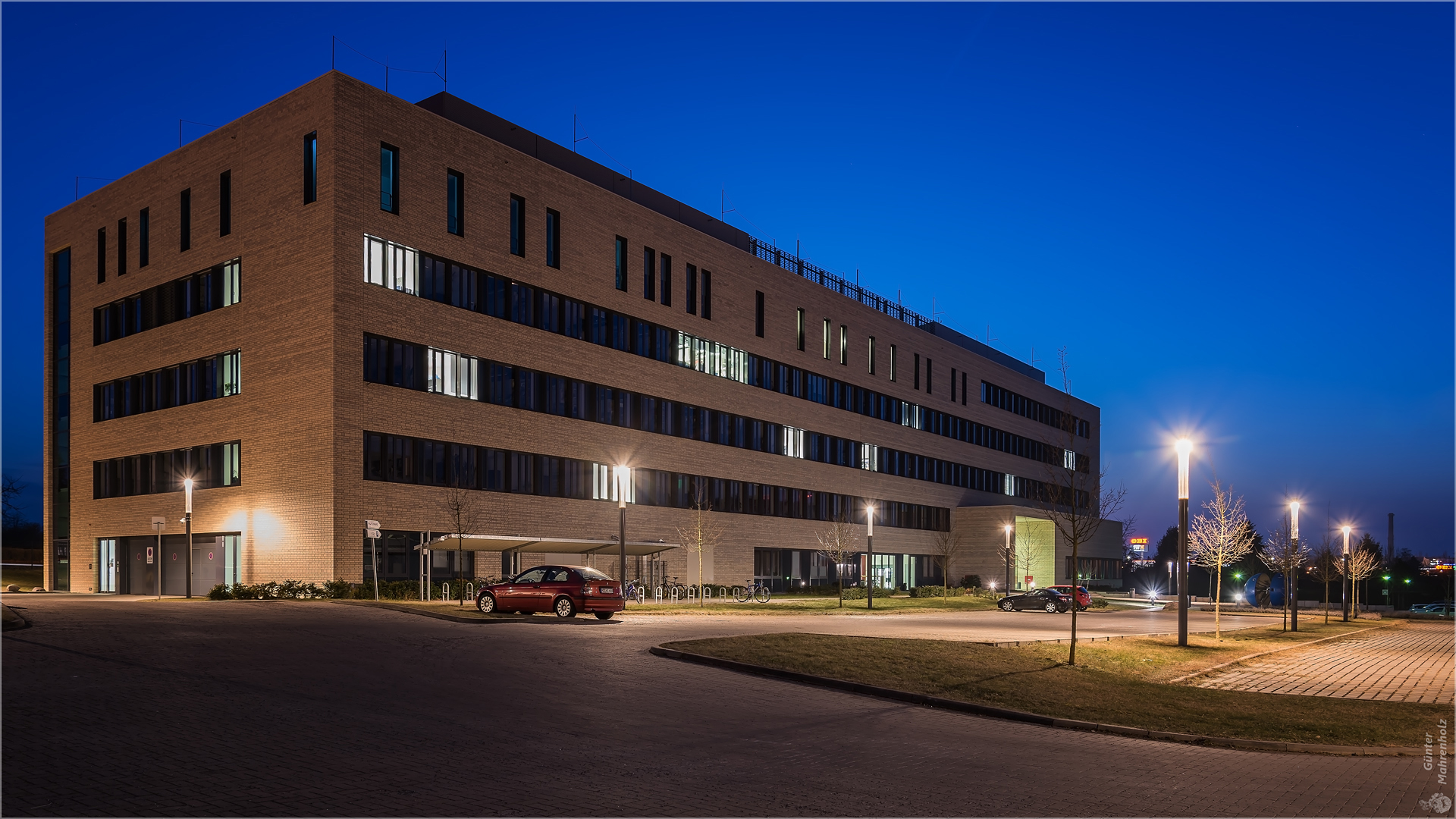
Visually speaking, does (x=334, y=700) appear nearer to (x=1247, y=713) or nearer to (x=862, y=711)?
(x=862, y=711)

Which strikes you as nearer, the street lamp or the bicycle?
the bicycle

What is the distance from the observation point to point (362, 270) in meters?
39.0

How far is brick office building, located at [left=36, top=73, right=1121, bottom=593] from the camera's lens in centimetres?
3903

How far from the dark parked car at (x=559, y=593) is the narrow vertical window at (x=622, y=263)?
24.7 meters

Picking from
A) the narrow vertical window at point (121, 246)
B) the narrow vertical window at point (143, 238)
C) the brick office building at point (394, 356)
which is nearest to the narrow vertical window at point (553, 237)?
the brick office building at point (394, 356)

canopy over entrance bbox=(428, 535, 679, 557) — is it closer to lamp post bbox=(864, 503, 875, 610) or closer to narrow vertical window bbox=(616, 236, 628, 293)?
lamp post bbox=(864, 503, 875, 610)

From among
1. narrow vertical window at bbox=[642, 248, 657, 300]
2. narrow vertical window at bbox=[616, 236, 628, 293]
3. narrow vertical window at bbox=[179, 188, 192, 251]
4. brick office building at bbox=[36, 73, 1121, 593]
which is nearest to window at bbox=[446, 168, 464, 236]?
brick office building at bbox=[36, 73, 1121, 593]

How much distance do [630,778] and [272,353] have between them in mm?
35081

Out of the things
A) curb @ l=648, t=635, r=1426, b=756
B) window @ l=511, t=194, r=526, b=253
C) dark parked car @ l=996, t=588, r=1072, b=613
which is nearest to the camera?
curb @ l=648, t=635, r=1426, b=756

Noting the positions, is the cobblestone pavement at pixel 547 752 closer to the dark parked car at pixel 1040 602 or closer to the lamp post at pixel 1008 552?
the dark parked car at pixel 1040 602

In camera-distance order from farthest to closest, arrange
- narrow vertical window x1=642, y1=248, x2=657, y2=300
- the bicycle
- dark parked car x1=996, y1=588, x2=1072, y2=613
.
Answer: narrow vertical window x1=642, y1=248, x2=657, y2=300, the bicycle, dark parked car x1=996, y1=588, x2=1072, y2=613

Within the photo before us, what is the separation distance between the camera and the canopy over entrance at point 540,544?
40.8 meters

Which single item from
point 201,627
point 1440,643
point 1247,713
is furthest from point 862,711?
point 1440,643

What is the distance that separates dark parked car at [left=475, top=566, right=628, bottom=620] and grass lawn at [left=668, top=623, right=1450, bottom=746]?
A: 7126 millimetres
